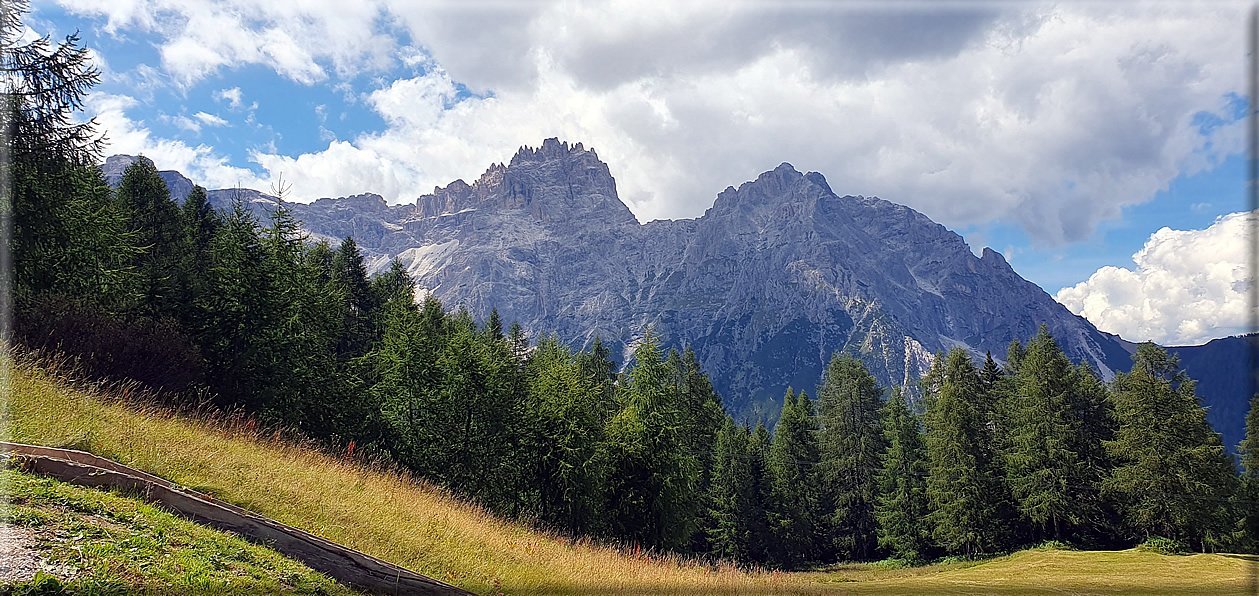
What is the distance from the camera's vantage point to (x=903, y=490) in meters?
47.1

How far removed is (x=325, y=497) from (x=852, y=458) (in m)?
52.1

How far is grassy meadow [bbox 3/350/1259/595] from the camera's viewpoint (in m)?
8.12

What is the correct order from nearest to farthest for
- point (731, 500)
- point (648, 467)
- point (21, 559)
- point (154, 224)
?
point (21, 559)
point (648, 467)
point (154, 224)
point (731, 500)

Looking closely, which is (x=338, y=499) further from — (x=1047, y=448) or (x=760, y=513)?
(x=1047, y=448)

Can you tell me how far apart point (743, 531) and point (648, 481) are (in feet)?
79.2

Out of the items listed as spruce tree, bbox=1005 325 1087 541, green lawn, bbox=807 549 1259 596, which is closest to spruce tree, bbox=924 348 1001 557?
spruce tree, bbox=1005 325 1087 541

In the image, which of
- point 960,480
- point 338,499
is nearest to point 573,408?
point 338,499

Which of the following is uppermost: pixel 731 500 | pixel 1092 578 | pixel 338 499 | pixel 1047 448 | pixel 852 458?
pixel 338 499

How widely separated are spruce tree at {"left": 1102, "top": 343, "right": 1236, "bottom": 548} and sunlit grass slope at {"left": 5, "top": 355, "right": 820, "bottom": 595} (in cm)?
3749

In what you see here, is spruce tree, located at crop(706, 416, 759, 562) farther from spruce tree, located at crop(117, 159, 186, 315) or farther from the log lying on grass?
the log lying on grass

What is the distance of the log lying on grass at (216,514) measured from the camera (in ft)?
21.3

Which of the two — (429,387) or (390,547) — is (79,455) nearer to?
(390,547)

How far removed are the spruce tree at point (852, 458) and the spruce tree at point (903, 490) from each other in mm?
2146

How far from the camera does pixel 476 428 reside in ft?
86.1
